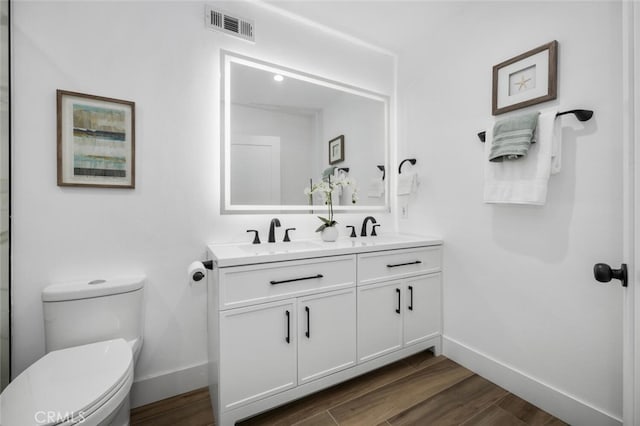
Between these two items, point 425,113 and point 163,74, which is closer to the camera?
point 163,74

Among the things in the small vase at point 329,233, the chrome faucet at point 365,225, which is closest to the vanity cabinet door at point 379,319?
the small vase at point 329,233

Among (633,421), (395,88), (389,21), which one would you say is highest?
(389,21)

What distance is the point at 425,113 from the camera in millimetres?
2129

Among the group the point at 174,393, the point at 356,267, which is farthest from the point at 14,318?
the point at 356,267

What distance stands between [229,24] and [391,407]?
8.24 ft

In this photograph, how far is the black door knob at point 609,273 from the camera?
1075 millimetres

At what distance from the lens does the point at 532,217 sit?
1.50 m

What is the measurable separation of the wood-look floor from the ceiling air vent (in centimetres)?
226

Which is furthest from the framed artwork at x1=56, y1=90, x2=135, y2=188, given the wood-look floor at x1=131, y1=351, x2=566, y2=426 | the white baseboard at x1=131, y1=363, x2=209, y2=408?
the wood-look floor at x1=131, y1=351, x2=566, y2=426

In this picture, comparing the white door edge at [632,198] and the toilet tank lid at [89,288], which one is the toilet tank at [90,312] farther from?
the white door edge at [632,198]

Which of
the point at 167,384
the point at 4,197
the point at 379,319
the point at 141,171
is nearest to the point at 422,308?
the point at 379,319

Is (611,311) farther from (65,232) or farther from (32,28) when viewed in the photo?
(32,28)

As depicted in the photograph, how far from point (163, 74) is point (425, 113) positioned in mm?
1849

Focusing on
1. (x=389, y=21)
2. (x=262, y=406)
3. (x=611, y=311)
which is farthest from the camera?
(x=389, y=21)
